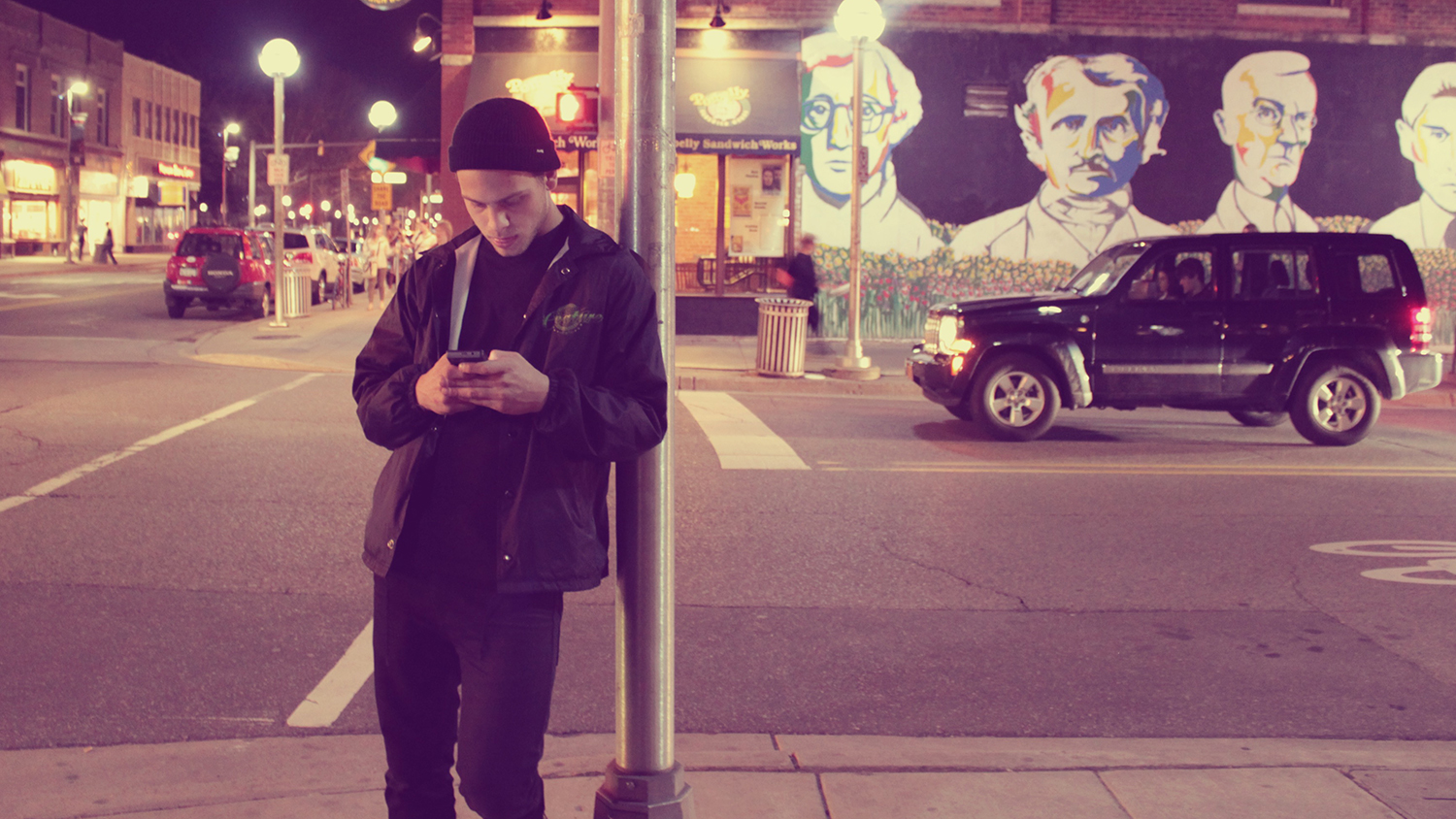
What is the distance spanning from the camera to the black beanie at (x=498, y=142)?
2.73m

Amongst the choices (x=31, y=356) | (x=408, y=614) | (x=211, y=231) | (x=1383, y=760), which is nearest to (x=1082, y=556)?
(x=1383, y=760)

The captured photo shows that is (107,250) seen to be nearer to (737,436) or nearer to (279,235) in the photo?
(279,235)

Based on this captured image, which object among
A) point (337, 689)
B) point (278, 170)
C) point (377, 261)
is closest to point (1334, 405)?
point (337, 689)

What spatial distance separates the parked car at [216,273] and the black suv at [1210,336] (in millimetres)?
17336

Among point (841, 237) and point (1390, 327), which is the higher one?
point (841, 237)

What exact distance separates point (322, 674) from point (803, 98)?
58.5 ft

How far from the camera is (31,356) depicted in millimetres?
17141

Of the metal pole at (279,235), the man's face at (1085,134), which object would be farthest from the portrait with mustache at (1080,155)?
the metal pole at (279,235)

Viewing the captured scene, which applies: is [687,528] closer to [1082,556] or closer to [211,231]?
[1082,556]

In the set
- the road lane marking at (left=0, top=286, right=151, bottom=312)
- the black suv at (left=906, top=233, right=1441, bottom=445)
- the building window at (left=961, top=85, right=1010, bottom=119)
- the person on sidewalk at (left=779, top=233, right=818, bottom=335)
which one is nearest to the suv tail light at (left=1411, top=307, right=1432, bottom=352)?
the black suv at (left=906, top=233, right=1441, bottom=445)

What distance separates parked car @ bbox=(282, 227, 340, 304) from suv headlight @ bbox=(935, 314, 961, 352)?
60.4ft

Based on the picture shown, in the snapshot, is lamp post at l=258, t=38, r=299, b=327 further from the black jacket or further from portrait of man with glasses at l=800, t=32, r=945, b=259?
the black jacket

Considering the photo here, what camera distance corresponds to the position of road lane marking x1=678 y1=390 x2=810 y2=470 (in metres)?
10.4

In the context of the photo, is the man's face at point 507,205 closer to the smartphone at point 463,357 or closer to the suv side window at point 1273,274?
the smartphone at point 463,357
